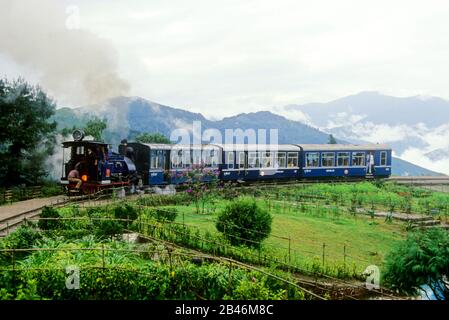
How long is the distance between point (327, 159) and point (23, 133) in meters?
13.5

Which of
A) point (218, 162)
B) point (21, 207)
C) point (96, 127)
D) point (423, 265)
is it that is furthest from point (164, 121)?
point (423, 265)

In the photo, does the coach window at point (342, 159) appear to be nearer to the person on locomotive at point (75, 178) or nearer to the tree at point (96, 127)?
the tree at point (96, 127)

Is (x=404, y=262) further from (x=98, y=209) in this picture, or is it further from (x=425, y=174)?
(x=425, y=174)

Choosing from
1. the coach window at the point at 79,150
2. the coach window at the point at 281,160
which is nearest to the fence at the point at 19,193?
the coach window at the point at 79,150

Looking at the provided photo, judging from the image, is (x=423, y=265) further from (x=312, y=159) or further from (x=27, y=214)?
(x=312, y=159)

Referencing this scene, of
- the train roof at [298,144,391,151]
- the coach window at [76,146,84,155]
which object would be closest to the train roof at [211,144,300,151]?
the train roof at [298,144,391,151]

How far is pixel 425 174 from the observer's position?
2817cm

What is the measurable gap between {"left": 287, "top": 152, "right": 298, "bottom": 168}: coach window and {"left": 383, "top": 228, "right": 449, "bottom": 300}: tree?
51.9 ft

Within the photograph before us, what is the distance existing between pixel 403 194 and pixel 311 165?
459 centimetres

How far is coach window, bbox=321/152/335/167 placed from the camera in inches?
956

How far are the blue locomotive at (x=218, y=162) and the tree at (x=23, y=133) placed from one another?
52.9 inches

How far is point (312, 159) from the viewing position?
2395 cm
